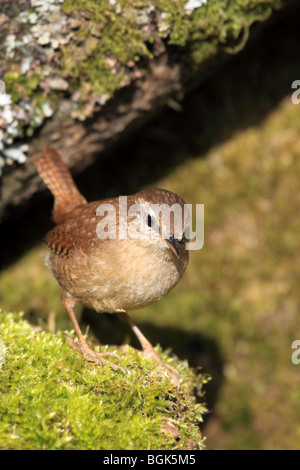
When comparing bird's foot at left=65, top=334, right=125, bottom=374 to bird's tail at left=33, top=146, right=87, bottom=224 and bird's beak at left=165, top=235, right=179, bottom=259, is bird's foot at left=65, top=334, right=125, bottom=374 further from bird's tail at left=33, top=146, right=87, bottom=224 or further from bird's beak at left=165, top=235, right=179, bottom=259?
bird's tail at left=33, top=146, right=87, bottom=224

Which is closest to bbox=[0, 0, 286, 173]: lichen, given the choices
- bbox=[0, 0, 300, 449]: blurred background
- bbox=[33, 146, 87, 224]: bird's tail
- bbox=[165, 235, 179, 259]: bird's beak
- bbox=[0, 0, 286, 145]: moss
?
bbox=[0, 0, 286, 145]: moss

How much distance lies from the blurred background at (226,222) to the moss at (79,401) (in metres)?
1.73

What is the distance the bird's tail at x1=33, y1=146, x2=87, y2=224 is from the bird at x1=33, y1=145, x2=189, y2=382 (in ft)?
1.11

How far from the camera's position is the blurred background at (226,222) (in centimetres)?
505

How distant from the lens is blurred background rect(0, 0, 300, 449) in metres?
5.05

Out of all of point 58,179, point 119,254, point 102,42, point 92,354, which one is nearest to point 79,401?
point 92,354

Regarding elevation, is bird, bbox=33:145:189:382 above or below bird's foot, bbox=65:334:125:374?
above

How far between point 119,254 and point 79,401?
0.85 meters

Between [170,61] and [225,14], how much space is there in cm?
53

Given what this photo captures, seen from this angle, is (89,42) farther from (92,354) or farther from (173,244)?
(92,354)

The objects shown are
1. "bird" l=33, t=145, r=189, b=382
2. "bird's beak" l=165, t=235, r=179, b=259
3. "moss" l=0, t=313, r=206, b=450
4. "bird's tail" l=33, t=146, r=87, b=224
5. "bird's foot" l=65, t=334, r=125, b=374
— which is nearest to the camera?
"moss" l=0, t=313, r=206, b=450

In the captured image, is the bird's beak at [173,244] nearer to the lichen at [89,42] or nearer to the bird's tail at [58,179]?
the bird's tail at [58,179]

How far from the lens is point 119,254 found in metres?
A: 3.11
